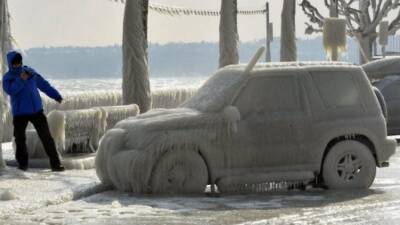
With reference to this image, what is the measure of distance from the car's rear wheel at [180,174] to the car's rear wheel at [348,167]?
5.41 ft

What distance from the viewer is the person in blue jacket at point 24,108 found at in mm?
14711

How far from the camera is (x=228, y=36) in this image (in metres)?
28.6

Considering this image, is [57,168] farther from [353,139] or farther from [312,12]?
[312,12]

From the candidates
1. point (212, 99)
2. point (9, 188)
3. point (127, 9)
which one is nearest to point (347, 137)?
point (212, 99)

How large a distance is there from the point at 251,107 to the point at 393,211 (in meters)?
2.66

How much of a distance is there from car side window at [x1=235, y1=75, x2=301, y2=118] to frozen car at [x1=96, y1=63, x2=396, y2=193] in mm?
13

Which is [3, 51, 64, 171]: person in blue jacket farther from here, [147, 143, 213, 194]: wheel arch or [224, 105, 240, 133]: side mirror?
[224, 105, 240, 133]: side mirror

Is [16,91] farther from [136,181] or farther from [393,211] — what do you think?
[393,211]

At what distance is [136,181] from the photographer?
12.5 meters

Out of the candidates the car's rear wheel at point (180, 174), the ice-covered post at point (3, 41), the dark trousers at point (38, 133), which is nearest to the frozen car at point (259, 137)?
the car's rear wheel at point (180, 174)

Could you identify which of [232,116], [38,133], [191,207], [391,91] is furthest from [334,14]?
[191,207]

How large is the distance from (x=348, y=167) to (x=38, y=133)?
4566mm

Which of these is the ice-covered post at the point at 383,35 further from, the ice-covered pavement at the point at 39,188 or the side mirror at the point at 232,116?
the side mirror at the point at 232,116

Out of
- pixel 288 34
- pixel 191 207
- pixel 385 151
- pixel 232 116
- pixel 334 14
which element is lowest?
pixel 191 207
